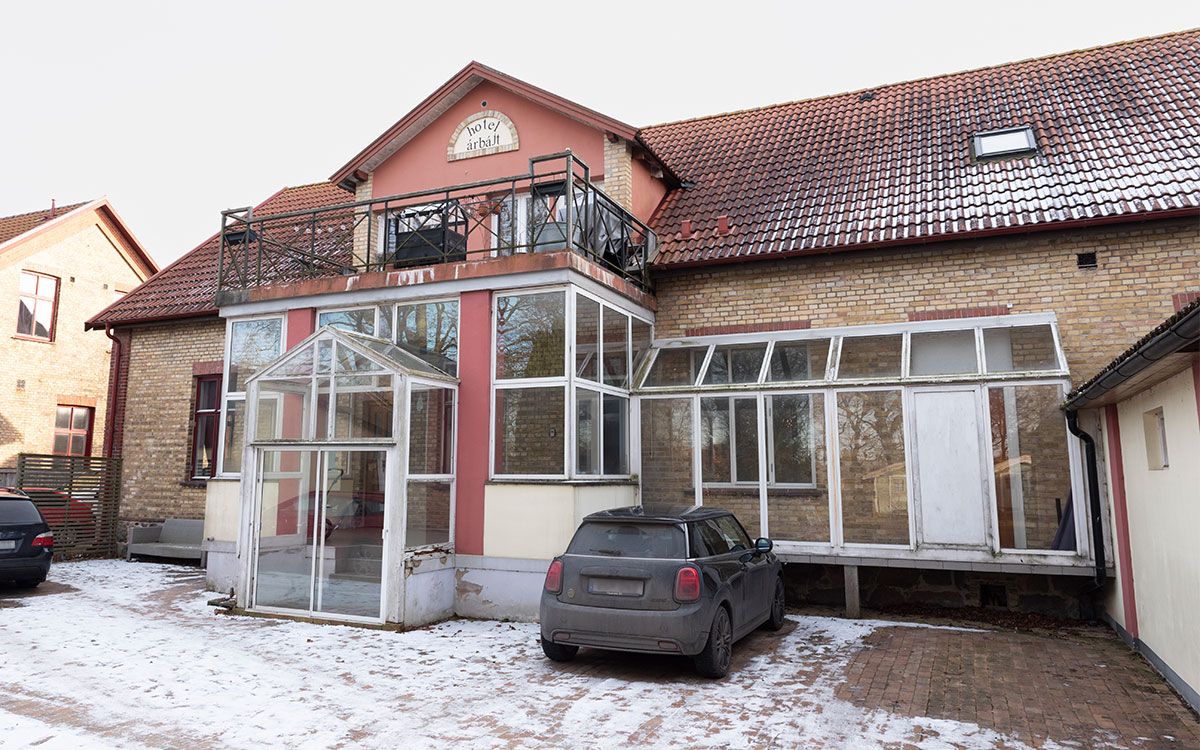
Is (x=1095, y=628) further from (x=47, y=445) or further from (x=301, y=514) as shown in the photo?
(x=47, y=445)

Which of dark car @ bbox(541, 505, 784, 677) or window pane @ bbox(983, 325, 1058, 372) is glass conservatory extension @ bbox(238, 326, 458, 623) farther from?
window pane @ bbox(983, 325, 1058, 372)

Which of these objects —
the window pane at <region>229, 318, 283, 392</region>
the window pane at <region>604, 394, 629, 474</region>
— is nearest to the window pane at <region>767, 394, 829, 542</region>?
the window pane at <region>604, 394, 629, 474</region>

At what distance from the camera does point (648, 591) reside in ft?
20.8

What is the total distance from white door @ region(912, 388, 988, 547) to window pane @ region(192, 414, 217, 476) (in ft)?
40.6

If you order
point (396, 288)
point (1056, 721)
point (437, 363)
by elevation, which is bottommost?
point (1056, 721)

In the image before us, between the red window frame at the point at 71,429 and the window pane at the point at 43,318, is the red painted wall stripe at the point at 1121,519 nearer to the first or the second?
the red window frame at the point at 71,429

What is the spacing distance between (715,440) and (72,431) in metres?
18.1

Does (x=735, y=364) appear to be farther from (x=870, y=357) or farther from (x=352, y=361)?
(x=352, y=361)

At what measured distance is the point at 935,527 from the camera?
8.90 meters

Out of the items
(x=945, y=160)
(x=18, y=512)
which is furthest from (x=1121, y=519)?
(x=18, y=512)

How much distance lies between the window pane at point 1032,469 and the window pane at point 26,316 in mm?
21506

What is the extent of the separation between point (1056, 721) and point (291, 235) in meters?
14.9

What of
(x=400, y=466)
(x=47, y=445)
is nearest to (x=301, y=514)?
(x=400, y=466)

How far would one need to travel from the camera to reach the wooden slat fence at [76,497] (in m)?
13.8
